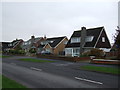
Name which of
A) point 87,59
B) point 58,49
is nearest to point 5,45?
point 58,49

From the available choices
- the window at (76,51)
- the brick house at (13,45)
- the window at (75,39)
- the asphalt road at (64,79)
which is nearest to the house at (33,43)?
the brick house at (13,45)

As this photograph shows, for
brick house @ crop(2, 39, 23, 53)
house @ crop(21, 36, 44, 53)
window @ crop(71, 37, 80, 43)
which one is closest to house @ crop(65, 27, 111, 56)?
window @ crop(71, 37, 80, 43)

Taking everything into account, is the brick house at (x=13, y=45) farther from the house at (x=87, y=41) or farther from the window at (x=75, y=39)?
Result: the house at (x=87, y=41)

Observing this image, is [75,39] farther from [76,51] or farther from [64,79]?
[64,79]

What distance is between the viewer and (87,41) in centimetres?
4284

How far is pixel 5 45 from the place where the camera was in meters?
110

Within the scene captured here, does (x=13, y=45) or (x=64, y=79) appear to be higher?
(x=13, y=45)

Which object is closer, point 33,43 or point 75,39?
point 75,39

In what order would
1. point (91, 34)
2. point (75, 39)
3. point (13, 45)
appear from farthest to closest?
point (13, 45)
point (75, 39)
point (91, 34)

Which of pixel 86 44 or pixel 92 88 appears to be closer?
pixel 92 88

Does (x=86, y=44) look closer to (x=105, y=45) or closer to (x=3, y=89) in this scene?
(x=105, y=45)

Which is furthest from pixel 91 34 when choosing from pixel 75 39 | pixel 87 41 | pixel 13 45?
pixel 13 45

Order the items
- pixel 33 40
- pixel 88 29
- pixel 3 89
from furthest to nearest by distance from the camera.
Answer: pixel 33 40 < pixel 88 29 < pixel 3 89

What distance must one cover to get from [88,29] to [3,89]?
1567 inches
